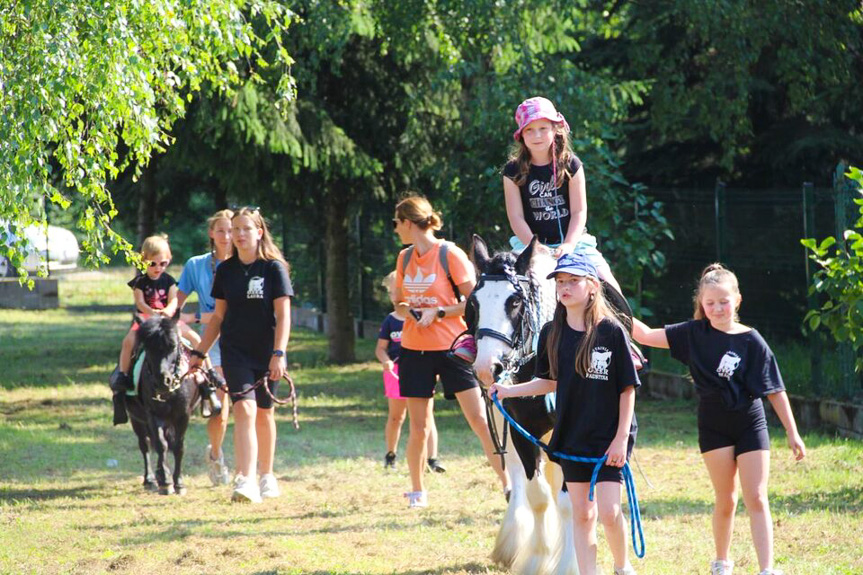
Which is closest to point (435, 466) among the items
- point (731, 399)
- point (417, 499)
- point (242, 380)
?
point (417, 499)

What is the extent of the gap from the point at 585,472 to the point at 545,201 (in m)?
1.80

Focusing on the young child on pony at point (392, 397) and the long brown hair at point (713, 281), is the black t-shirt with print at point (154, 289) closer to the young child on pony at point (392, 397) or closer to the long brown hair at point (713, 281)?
the young child on pony at point (392, 397)

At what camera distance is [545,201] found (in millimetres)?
6715

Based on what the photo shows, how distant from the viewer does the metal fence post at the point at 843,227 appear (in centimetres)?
1138

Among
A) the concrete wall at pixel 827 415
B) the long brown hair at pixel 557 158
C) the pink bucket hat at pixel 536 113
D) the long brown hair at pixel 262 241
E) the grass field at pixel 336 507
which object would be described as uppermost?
the pink bucket hat at pixel 536 113

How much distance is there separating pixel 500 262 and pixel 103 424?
8797 mm

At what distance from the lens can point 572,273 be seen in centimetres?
541

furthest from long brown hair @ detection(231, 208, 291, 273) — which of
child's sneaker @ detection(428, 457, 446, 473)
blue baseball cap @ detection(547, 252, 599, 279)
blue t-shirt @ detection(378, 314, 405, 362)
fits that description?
blue baseball cap @ detection(547, 252, 599, 279)

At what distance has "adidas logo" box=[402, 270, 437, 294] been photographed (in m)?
8.01

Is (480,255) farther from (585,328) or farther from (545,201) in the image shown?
(585,328)

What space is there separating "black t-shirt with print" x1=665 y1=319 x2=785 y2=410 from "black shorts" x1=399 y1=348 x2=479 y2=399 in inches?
87.8

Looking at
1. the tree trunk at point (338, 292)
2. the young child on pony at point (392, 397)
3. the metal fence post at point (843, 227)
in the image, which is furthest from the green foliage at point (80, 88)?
the tree trunk at point (338, 292)

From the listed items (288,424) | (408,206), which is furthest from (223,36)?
(288,424)

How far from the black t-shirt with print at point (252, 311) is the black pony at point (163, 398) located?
683 mm
